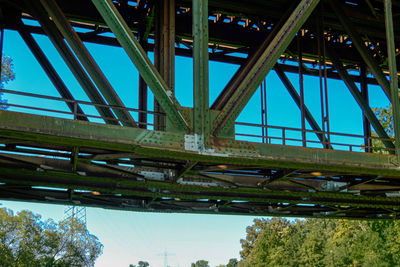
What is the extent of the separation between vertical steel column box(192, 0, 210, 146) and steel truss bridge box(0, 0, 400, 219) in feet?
0.09

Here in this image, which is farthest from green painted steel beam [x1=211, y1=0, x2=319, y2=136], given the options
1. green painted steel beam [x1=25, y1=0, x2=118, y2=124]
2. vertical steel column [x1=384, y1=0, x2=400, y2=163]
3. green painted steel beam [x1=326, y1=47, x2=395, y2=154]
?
green painted steel beam [x1=326, y1=47, x2=395, y2=154]

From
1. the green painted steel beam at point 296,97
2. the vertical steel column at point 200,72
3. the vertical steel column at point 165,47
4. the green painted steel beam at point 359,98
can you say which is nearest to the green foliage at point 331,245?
the green painted steel beam at point 296,97

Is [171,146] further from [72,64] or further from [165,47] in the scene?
[72,64]

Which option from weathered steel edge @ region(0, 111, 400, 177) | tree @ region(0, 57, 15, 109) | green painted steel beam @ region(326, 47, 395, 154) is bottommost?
weathered steel edge @ region(0, 111, 400, 177)

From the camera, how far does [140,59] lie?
45.3 feet

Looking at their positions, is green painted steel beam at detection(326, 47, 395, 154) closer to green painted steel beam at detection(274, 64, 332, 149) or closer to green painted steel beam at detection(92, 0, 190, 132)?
green painted steel beam at detection(274, 64, 332, 149)

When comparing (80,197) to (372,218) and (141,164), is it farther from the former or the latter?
(372,218)

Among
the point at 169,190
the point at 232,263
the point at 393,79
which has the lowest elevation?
the point at 169,190

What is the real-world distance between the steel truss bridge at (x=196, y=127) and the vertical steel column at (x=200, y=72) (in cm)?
3

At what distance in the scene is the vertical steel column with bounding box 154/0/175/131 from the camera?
17422 mm

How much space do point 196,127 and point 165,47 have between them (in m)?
4.13

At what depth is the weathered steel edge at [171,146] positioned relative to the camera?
13250mm

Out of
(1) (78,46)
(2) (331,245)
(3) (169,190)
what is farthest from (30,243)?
(1) (78,46)

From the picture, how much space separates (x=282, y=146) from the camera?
52.3ft
